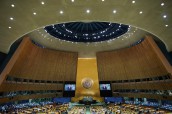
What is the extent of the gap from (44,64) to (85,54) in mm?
10822

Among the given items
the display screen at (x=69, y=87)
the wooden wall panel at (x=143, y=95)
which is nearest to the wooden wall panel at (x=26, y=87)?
the display screen at (x=69, y=87)

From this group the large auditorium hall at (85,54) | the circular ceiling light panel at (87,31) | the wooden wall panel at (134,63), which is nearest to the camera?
the large auditorium hall at (85,54)

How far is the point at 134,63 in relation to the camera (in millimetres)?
27125

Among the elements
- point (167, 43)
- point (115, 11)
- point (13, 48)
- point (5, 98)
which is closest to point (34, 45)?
point (13, 48)

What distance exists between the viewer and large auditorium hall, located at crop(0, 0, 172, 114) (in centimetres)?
1328

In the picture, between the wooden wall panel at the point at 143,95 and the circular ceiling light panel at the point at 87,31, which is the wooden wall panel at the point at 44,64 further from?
the wooden wall panel at the point at 143,95

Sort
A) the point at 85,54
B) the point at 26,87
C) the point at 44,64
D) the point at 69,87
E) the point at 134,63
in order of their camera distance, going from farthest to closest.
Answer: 1. the point at 85,54
2. the point at 69,87
3. the point at 44,64
4. the point at 134,63
5. the point at 26,87

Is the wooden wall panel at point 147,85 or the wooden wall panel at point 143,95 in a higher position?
the wooden wall panel at point 147,85

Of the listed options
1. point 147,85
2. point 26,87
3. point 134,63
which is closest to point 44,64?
point 26,87

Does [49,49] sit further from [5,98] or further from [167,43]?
[167,43]

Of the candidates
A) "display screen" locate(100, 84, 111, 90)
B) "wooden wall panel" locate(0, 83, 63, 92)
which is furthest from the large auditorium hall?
"wooden wall panel" locate(0, 83, 63, 92)

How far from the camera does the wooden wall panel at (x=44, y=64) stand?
894 inches

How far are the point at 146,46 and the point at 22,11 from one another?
64.1 feet

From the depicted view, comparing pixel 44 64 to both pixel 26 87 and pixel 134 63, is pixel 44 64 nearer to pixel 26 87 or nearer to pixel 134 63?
pixel 26 87
